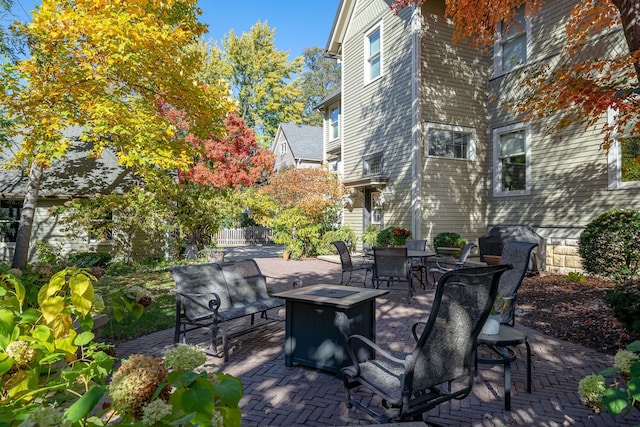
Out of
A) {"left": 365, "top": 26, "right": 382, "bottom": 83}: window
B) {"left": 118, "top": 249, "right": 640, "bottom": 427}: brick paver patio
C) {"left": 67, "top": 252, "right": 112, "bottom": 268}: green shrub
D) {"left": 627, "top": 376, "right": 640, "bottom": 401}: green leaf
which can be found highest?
{"left": 365, "top": 26, "right": 382, "bottom": 83}: window

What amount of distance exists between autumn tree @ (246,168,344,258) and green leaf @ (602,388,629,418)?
13125 mm

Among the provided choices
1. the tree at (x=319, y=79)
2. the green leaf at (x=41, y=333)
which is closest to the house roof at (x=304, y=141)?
the tree at (x=319, y=79)

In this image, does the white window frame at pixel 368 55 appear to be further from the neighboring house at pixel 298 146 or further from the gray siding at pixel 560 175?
the neighboring house at pixel 298 146

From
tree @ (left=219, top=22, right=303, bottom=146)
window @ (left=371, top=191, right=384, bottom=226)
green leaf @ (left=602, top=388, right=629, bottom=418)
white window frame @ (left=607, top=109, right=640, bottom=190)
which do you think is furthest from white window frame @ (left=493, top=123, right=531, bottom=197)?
tree @ (left=219, top=22, right=303, bottom=146)

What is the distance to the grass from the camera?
5219 mm

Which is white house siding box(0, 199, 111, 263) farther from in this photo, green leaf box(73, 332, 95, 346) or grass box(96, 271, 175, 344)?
green leaf box(73, 332, 95, 346)

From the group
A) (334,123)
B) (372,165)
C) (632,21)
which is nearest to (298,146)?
(334,123)

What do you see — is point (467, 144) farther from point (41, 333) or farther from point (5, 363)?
point (5, 363)

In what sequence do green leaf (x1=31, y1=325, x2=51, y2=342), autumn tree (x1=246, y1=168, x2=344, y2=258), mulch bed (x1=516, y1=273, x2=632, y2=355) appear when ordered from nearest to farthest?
green leaf (x1=31, y1=325, x2=51, y2=342) < mulch bed (x1=516, y1=273, x2=632, y2=355) < autumn tree (x1=246, y1=168, x2=344, y2=258)

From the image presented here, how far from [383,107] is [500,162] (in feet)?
14.5

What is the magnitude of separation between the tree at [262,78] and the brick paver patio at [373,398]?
2885 centimetres

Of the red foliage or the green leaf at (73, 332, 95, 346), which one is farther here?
the red foliage

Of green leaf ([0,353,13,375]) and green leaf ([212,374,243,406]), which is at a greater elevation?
green leaf ([0,353,13,375])

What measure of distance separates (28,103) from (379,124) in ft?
33.9
